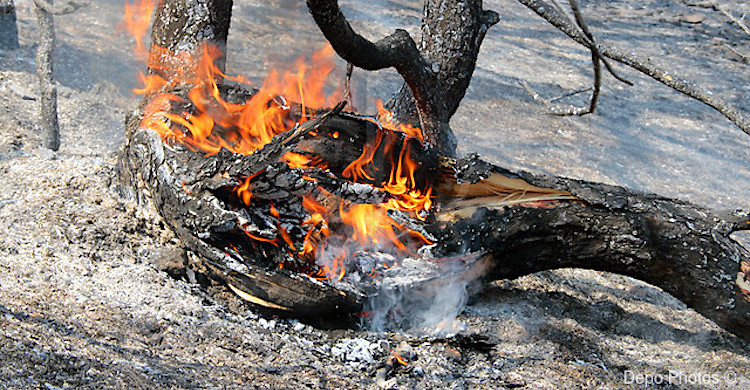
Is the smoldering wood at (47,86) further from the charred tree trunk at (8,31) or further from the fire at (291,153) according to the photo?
the charred tree trunk at (8,31)

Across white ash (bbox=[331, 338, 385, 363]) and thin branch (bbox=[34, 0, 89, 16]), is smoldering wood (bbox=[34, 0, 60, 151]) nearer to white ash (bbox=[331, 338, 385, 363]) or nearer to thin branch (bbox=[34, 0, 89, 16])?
thin branch (bbox=[34, 0, 89, 16])

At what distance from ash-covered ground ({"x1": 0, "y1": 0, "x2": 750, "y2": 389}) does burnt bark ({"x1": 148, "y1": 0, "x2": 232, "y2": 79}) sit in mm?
807

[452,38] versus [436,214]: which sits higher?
[452,38]

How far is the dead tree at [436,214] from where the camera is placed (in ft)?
10.1

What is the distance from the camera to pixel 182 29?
3818 mm

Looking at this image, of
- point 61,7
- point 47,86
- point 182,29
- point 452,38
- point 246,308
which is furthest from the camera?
point 47,86

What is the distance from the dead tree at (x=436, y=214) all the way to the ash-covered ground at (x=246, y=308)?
0.24 m

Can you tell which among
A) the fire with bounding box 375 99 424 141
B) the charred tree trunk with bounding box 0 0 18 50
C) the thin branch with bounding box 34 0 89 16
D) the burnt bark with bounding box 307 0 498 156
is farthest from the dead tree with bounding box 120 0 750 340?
the charred tree trunk with bounding box 0 0 18 50

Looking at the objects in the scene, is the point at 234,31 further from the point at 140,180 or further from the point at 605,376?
the point at 605,376

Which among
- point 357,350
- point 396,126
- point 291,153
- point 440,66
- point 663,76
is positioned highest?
point 663,76

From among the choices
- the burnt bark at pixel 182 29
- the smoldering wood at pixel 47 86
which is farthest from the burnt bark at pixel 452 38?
the smoldering wood at pixel 47 86

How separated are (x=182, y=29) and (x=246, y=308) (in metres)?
1.80

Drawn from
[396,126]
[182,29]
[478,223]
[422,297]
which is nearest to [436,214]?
[478,223]

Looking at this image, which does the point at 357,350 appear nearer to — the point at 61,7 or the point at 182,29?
the point at 182,29
